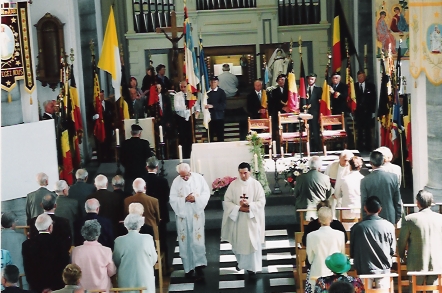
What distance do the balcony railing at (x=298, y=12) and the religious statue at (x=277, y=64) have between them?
123cm

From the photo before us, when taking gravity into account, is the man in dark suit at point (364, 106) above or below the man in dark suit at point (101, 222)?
above

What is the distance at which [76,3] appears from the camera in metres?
18.7

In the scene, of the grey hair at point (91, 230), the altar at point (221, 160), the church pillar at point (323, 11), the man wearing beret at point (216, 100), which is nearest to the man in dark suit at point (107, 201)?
the grey hair at point (91, 230)

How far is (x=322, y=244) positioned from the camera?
29.7 ft

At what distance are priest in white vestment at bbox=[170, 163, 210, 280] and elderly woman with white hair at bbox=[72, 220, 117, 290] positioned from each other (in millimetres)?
2489

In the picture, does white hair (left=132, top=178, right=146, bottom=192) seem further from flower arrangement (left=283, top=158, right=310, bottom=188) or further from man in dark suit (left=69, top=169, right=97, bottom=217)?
flower arrangement (left=283, top=158, right=310, bottom=188)

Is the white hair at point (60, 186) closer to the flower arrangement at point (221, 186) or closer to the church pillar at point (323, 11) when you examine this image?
the flower arrangement at point (221, 186)

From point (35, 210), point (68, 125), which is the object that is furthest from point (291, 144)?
point (35, 210)

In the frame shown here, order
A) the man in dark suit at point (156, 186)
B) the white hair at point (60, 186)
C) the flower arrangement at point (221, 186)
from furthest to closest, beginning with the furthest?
the flower arrangement at point (221, 186) < the man in dark suit at point (156, 186) < the white hair at point (60, 186)

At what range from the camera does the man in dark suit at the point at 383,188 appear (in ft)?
34.4

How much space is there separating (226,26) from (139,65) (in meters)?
2.42

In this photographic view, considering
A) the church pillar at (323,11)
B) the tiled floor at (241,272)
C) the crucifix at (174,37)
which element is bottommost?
the tiled floor at (241,272)

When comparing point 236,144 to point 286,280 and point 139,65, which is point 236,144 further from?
point 139,65

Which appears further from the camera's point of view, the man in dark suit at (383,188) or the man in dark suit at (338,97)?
the man in dark suit at (338,97)
